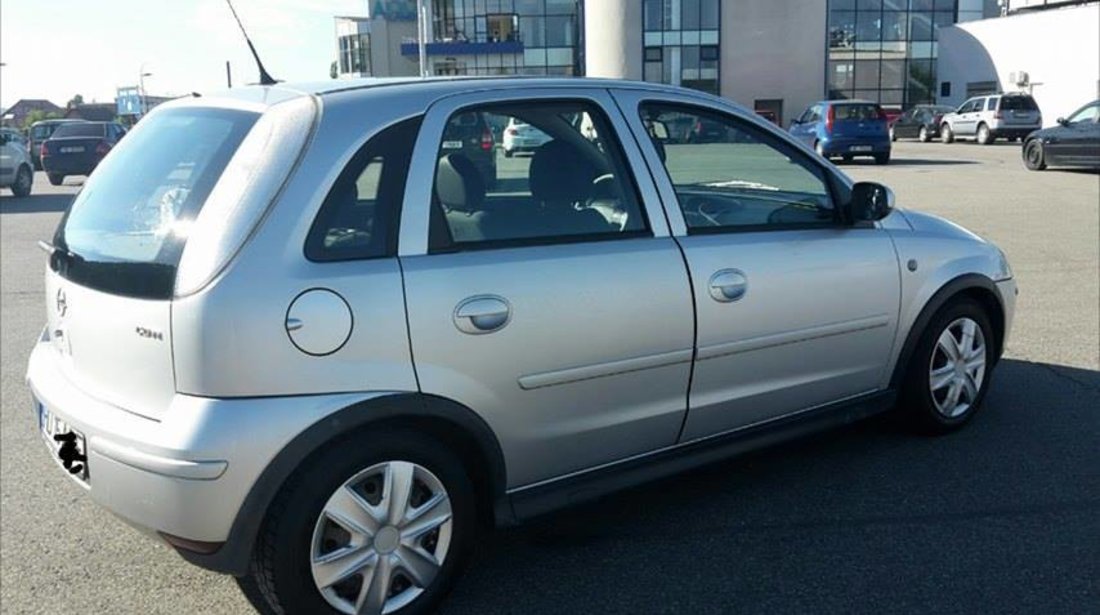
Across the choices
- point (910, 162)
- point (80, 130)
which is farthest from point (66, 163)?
point (910, 162)

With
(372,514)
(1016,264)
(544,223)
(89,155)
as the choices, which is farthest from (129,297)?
(89,155)

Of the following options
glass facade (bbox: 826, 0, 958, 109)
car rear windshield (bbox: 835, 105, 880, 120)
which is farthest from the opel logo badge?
glass facade (bbox: 826, 0, 958, 109)

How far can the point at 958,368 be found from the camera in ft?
14.9

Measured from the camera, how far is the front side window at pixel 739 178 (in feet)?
12.1

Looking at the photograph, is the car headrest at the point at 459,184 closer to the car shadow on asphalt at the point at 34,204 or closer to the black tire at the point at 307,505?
the black tire at the point at 307,505

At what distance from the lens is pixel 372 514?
9.37 ft

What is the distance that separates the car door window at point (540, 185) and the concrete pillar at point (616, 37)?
48.1 m

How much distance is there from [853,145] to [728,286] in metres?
22.8

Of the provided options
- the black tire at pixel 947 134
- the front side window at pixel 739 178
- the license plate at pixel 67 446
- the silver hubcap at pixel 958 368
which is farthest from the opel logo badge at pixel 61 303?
the black tire at pixel 947 134

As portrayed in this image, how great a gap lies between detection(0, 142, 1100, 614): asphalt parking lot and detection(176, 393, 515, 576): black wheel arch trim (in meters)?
0.59

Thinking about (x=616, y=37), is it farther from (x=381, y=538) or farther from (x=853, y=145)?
(x=381, y=538)

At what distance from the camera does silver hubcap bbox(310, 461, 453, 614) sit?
2.80 meters

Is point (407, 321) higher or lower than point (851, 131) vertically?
lower

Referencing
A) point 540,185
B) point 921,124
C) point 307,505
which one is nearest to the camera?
point 307,505
